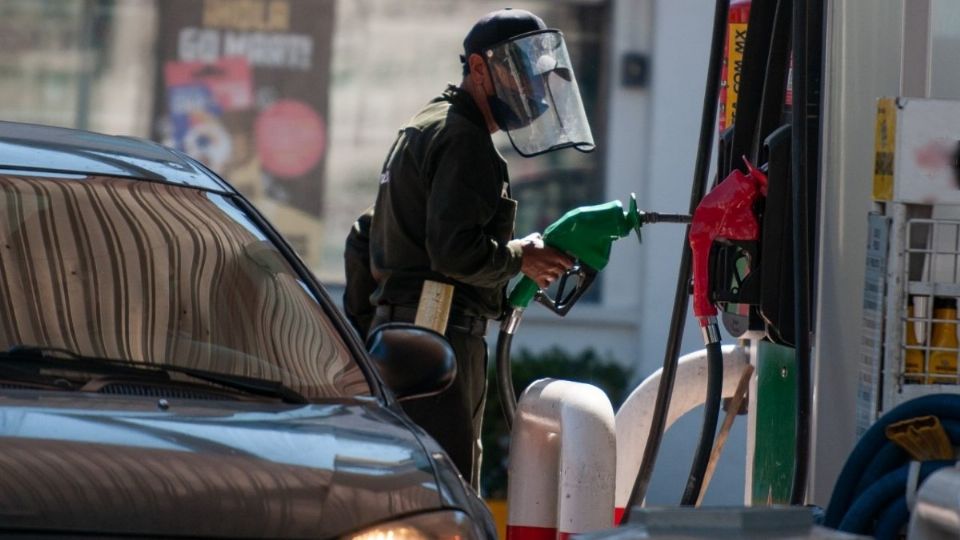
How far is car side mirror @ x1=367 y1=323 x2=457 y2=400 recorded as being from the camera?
378 centimetres

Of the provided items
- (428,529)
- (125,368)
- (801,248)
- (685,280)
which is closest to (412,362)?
(125,368)

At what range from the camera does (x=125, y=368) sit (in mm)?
3418

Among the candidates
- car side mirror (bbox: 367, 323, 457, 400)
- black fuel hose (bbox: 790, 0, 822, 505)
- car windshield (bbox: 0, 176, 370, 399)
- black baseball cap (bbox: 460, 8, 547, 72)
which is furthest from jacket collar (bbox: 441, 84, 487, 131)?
car side mirror (bbox: 367, 323, 457, 400)

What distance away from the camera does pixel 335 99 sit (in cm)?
1166

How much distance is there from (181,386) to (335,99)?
27.5ft

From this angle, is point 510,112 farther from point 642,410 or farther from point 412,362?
point 412,362

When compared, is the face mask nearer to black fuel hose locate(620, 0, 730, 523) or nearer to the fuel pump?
the fuel pump

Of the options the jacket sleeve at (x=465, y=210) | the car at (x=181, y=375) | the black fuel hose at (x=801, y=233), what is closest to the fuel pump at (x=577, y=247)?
the jacket sleeve at (x=465, y=210)

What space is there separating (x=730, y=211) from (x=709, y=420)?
629mm

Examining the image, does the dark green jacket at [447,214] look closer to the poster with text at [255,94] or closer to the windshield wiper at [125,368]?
the windshield wiper at [125,368]

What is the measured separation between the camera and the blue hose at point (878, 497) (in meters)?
3.47

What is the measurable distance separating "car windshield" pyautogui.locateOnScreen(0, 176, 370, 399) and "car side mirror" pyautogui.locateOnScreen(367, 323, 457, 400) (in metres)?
0.11

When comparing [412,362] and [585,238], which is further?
[585,238]

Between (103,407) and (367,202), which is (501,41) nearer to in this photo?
(103,407)
